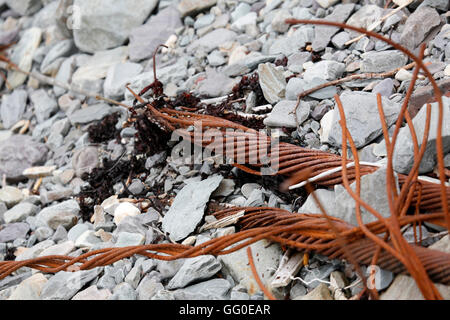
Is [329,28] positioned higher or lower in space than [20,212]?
higher

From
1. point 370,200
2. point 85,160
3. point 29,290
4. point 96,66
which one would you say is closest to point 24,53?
point 96,66

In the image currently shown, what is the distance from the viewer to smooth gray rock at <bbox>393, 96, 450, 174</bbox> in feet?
6.95

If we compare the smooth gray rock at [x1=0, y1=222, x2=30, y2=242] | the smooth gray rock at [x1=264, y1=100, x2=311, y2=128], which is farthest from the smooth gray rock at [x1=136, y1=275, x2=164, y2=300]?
Result: the smooth gray rock at [x1=0, y1=222, x2=30, y2=242]

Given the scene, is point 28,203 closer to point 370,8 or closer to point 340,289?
point 340,289

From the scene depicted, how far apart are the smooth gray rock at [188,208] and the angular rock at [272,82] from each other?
0.81 m

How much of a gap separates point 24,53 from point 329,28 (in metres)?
3.95

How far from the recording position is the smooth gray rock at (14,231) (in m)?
3.25

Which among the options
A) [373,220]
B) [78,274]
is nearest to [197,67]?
[78,274]

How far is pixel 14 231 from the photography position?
3.29 meters

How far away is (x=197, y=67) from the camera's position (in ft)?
13.2

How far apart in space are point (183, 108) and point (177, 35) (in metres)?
1.59

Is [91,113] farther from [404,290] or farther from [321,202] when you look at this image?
[404,290]

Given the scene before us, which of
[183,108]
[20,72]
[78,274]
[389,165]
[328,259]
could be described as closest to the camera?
[389,165]

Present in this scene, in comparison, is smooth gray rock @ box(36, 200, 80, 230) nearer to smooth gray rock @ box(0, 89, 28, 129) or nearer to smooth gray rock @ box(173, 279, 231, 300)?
smooth gray rock @ box(173, 279, 231, 300)
